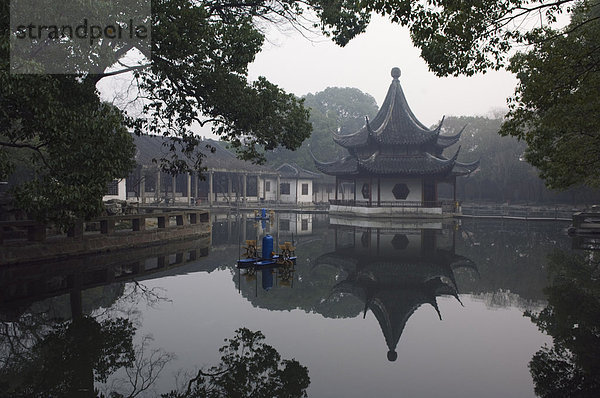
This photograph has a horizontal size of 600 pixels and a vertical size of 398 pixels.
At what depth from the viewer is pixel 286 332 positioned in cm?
675

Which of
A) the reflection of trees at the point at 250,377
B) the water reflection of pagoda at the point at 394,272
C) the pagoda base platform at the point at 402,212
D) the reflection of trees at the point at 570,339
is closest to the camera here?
the reflection of trees at the point at 250,377

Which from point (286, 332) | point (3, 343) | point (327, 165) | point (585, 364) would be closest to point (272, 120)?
point (286, 332)

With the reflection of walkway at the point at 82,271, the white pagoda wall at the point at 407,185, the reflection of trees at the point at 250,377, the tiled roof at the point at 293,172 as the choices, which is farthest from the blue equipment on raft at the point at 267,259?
the tiled roof at the point at 293,172

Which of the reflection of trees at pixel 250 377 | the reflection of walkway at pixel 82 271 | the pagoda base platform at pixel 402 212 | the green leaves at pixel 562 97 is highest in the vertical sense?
the green leaves at pixel 562 97

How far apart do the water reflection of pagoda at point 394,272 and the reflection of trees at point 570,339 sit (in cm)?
170

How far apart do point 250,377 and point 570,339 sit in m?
4.63

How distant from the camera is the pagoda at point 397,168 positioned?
115 ft

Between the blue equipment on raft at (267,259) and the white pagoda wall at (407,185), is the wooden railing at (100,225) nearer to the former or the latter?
the blue equipment on raft at (267,259)

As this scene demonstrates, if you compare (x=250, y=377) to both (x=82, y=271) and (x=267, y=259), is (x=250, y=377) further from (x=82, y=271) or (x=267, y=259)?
(x=82, y=271)

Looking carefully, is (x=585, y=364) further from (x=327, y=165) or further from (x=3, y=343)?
(x=327, y=165)

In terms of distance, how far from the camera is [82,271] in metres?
11.1

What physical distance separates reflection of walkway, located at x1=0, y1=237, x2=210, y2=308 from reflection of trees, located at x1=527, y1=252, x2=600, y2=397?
8.22m

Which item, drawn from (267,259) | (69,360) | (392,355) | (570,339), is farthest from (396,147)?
(69,360)

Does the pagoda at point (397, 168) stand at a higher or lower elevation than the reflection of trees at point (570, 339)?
higher
